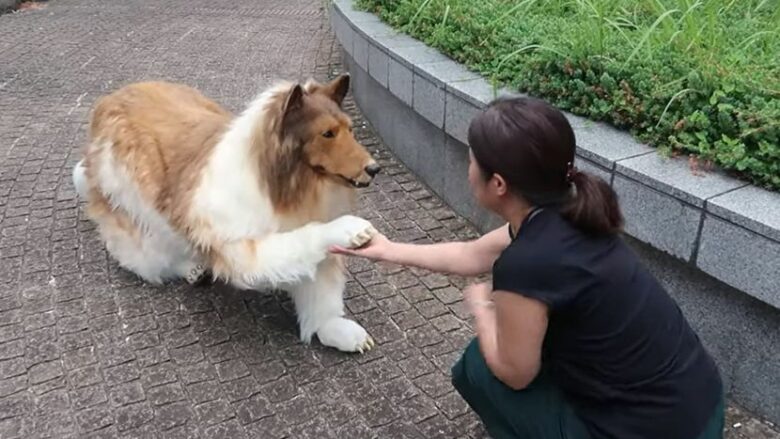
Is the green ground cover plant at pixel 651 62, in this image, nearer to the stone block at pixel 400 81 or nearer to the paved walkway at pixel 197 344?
the stone block at pixel 400 81

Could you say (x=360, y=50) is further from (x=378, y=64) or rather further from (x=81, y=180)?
(x=81, y=180)

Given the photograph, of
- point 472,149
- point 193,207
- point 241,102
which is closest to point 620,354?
point 472,149

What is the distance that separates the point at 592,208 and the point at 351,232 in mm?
1075

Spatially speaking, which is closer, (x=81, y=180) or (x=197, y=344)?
(x=197, y=344)

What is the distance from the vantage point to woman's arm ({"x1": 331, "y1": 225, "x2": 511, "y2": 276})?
2.78 metres

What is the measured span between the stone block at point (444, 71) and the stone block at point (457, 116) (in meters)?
0.13

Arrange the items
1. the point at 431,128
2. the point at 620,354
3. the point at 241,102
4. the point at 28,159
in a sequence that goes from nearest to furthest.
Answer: the point at 620,354 → the point at 431,128 → the point at 28,159 → the point at 241,102

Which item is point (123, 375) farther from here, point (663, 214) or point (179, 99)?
point (663, 214)

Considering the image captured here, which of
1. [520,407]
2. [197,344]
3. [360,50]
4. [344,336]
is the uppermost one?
[360,50]

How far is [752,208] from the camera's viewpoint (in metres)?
2.75

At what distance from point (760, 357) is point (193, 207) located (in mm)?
2332

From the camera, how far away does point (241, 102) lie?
22.6ft

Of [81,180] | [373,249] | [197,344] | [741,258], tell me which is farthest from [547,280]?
[81,180]

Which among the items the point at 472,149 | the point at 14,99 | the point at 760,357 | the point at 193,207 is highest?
the point at 472,149
